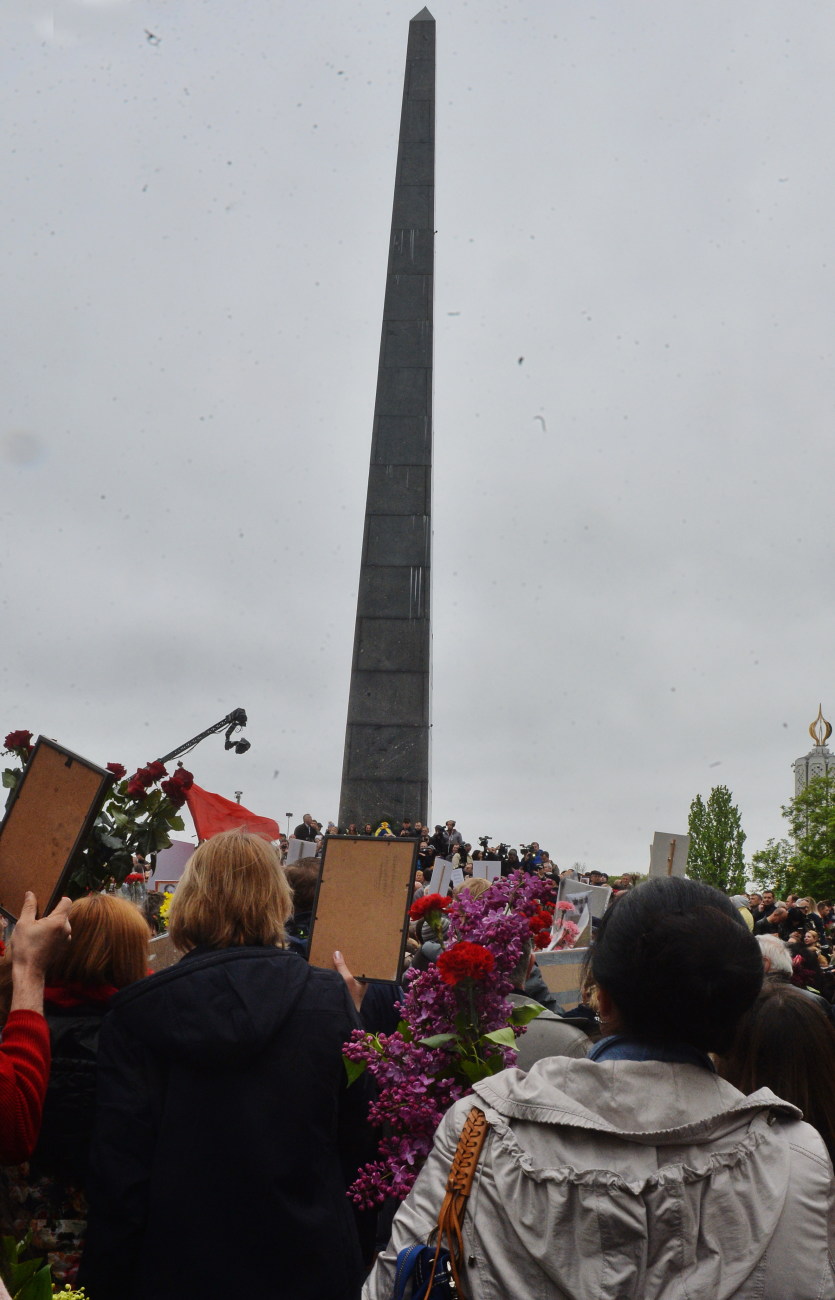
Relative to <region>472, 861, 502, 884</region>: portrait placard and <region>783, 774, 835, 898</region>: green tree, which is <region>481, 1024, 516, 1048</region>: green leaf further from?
<region>783, 774, 835, 898</region>: green tree

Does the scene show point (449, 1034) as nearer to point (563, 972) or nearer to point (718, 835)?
point (563, 972)

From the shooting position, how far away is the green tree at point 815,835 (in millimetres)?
45406

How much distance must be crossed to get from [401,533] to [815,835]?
36.8 meters

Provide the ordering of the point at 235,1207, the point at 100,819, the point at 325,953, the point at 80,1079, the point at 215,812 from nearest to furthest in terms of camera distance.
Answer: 1. the point at 235,1207
2. the point at 80,1079
3. the point at 325,953
4. the point at 100,819
5. the point at 215,812

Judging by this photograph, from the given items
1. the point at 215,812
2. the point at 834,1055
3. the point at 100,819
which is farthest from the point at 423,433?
the point at 834,1055

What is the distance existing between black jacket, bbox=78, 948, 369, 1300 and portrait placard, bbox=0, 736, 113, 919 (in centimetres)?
42

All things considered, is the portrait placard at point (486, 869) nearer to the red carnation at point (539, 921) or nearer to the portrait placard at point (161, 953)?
the portrait placard at point (161, 953)

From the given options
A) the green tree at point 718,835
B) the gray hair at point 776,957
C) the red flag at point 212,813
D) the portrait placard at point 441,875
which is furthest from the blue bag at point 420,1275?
the green tree at point 718,835

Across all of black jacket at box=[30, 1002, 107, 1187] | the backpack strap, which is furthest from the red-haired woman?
the backpack strap

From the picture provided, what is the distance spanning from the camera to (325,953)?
3168 mm

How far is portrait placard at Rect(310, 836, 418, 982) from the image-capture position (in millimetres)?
3098

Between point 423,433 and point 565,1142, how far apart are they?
1815 centimetres

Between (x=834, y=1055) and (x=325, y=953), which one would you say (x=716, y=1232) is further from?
(x=325, y=953)

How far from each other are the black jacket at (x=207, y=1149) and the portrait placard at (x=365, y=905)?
826mm
